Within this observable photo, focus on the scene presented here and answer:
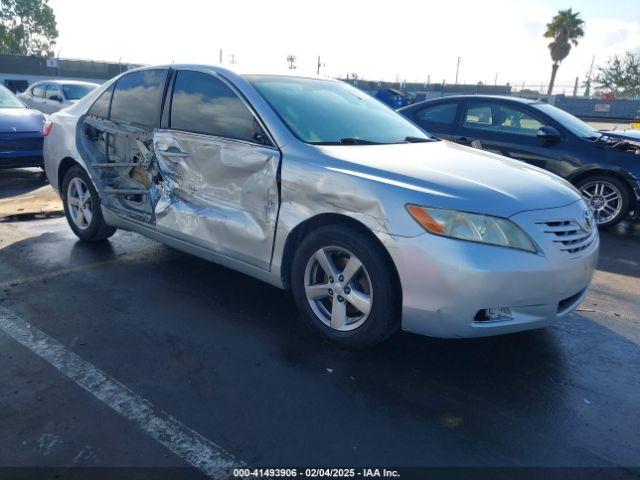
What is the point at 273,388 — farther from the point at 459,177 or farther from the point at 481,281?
the point at 459,177

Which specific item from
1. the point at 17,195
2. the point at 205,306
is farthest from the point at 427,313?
the point at 17,195

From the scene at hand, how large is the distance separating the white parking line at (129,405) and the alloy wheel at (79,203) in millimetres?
1758

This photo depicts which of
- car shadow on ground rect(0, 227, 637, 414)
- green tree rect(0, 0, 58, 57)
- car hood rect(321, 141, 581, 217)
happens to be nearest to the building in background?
car shadow on ground rect(0, 227, 637, 414)

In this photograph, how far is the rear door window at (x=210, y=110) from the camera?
3.53 metres

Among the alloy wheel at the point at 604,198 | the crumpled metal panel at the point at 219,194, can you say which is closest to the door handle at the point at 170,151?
the crumpled metal panel at the point at 219,194

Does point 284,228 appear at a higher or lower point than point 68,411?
higher

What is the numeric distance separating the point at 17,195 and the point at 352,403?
6764mm

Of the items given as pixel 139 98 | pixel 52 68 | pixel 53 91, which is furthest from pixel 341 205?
pixel 52 68

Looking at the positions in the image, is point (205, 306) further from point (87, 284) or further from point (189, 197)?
point (87, 284)

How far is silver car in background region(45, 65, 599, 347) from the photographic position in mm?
2719

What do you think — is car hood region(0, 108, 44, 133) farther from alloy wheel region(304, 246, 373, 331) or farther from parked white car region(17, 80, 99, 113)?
alloy wheel region(304, 246, 373, 331)

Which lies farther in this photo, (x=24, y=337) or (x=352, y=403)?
(x=24, y=337)

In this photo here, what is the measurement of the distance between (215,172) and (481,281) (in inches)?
79.3

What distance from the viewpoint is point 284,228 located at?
129 inches
